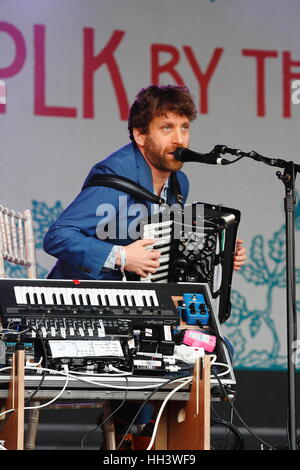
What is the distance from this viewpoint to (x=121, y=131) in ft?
16.2

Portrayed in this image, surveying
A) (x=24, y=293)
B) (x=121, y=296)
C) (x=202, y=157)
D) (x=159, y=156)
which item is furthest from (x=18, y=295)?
(x=159, y=156)

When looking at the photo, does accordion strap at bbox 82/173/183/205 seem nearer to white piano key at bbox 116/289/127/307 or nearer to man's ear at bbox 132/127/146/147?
man's ear at bbox 132/127/146/147

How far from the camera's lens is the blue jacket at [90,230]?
155 inches

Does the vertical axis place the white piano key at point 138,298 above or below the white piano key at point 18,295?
below

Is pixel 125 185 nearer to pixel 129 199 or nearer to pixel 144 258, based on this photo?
pixel 129 199

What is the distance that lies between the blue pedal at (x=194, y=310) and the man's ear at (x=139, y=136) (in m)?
1.51

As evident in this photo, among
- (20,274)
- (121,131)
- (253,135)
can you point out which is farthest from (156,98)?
(20,274)

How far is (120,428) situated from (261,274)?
67.5 inches

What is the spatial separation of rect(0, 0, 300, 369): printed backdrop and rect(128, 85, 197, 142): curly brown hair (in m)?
0.28

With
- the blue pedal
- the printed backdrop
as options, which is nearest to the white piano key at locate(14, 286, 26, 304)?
the blue pedal

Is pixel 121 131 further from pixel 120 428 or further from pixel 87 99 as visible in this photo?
pixel 120 428

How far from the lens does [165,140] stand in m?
4.46

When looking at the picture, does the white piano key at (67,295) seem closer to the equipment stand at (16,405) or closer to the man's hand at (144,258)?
the equipment stand at (16,405)

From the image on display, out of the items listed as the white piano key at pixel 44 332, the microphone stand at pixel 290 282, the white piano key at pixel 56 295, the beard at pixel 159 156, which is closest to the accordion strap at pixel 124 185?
the beard at pixel 159 156
